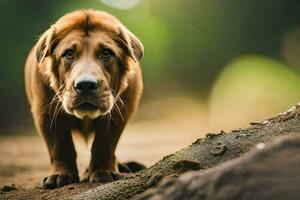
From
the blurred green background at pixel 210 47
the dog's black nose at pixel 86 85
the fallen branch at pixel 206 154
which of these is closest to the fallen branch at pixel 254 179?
the fallen branch at pixel 206 154

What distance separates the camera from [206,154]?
4.24 metres

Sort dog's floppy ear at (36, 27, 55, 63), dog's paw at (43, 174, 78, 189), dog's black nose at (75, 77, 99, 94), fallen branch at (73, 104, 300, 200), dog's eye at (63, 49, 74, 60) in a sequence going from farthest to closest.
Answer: dog's floppy ear at (36, 27, 55, 63) < dog's eye at (63, 49, 74, 60) < dog's paw at (43, 174, 78, 189) < dog's black nose at (75, 77, 99, 94) < fallen branch at (73, 104, 300, 200)

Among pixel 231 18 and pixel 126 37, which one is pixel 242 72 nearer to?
pixel 231 18

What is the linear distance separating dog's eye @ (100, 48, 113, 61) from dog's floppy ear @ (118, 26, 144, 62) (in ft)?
0.63

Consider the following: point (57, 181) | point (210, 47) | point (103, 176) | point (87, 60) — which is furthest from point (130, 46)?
point (210, 47)

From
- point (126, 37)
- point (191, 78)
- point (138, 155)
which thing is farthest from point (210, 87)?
point (126, 37)

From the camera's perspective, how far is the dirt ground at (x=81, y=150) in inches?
217

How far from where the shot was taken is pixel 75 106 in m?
5.41

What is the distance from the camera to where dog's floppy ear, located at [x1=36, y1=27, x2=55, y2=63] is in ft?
19.2

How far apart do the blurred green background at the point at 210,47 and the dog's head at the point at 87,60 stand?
36.4ft

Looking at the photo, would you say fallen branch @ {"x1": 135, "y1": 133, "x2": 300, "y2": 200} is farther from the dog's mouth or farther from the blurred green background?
the blurred green background

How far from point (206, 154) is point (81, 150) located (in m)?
8.19

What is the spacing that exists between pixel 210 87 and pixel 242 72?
0.98 metres

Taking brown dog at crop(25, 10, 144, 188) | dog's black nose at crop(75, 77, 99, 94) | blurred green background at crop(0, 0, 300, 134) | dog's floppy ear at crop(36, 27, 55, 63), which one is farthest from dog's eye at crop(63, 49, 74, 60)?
blurred green background at crop(0, 0, 300, 134)
